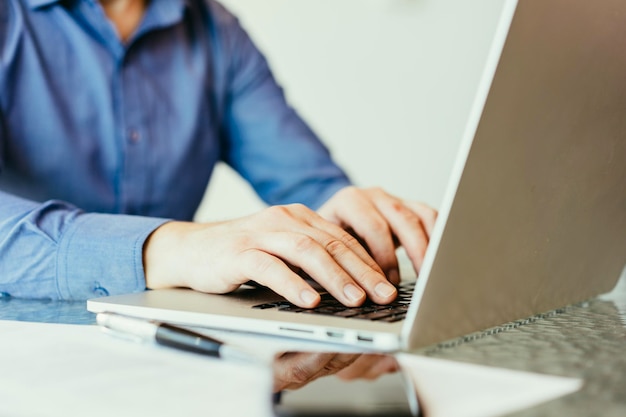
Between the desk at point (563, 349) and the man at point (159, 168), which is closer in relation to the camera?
the desk at point (563, 349)

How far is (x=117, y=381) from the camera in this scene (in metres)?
0.43

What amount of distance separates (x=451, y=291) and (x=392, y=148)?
2.18 m

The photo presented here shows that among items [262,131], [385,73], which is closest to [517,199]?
[262,131]

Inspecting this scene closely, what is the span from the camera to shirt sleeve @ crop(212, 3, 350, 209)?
1373 millimetres

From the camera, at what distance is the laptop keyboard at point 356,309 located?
55 cm

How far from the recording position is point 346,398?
13.9 inches

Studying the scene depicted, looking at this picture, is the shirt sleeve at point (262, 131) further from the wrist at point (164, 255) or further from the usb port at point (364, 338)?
the usb port at point (364, 338)

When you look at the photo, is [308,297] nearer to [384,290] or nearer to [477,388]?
[384,290]

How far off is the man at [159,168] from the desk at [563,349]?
0.30ft

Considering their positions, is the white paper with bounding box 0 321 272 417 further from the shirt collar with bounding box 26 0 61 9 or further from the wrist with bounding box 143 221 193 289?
the shirt collar with bounding box 26 0 61 9

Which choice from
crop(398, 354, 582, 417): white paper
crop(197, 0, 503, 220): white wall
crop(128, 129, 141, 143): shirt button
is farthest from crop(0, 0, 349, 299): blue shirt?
crop(197, 0, 503, 220): white wall

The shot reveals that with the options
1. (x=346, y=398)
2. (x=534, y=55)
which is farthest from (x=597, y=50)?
(x=346, y=398)

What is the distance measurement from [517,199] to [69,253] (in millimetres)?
484

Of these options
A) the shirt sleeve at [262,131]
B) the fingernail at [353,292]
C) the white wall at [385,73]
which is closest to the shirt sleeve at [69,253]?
the fingernail at [353,292]
